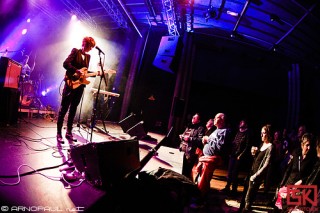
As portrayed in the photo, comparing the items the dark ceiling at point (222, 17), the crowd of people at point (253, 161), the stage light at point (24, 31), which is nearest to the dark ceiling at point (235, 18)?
the dark ceiling at point (222, 17)

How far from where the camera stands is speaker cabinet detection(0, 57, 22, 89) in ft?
12.3

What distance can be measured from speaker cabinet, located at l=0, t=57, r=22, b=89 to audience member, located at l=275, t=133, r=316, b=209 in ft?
17.3

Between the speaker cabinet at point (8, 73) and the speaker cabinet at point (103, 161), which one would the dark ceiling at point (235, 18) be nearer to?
the speaker cabinet at point (8, 73)

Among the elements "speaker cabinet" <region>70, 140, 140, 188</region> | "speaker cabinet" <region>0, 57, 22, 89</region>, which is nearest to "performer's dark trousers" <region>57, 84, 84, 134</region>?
"speaker cabinet" <region>0, 57, 22, 89</region>

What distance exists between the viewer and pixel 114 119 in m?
9.56

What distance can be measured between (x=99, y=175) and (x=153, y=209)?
0.56 m

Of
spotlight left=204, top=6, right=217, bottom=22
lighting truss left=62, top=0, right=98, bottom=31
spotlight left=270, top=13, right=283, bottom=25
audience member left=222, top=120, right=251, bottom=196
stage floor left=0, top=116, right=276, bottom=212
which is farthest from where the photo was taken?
lighting truss left=62, top=0, right=98, bottom=31

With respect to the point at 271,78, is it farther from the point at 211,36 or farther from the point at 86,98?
the point at 86,98

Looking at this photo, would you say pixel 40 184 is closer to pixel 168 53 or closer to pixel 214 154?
pixel 214 154

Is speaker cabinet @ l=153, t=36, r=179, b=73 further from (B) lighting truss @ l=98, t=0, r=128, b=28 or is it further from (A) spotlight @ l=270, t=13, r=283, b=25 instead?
(A) spotlight @ l=270, t=13, r=283, b=25

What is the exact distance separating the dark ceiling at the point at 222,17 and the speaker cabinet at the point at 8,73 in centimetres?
463

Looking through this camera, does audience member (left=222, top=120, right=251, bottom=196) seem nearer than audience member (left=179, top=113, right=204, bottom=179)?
No

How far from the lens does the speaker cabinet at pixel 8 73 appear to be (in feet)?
12.3

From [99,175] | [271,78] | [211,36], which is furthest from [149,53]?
[99,175]
